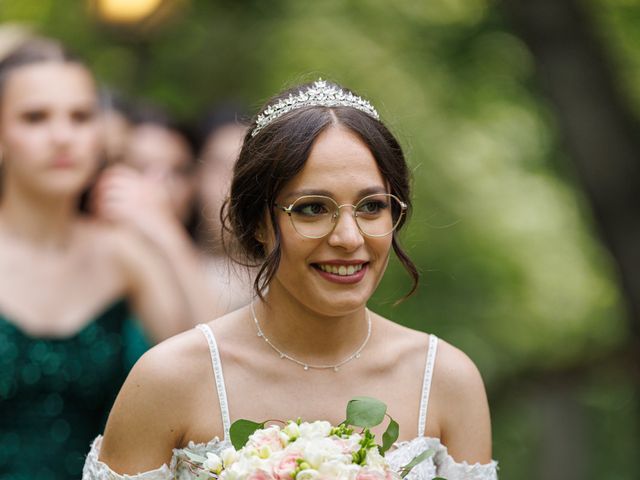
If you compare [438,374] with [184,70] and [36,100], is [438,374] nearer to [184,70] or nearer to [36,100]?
[36,100]

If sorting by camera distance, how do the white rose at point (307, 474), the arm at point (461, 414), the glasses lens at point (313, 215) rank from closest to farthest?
the white rose at point (307, 474)
the glasses lens at point (313, 215)
the arm at point (461, 414)

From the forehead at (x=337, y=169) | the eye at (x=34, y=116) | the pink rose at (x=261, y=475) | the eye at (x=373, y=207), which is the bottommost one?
the pink rose at (x=261, y=475)

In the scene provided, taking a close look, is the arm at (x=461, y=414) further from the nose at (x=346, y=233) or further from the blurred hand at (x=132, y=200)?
the blurred hand at (x=132, y=200)

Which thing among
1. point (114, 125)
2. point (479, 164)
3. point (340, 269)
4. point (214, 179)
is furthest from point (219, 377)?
point (479, 164)

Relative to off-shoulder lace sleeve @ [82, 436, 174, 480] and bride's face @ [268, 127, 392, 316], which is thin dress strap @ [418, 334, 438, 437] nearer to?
bride's face @ [268, 127, 392, 316]

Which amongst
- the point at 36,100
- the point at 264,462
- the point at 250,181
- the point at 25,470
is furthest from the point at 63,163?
the point at 264,462

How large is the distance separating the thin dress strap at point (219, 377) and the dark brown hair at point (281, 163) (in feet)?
0.69

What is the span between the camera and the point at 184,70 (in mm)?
12242

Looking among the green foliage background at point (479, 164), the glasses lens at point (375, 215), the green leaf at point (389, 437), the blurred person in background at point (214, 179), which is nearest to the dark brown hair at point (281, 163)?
the glasses lens at point (375, 215)

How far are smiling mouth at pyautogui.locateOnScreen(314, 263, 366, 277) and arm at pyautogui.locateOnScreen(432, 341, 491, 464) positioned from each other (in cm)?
60

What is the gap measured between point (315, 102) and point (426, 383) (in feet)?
3.12

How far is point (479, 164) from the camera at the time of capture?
13453mm

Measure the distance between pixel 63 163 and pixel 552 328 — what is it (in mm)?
8773

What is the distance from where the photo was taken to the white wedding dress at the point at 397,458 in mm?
3799
